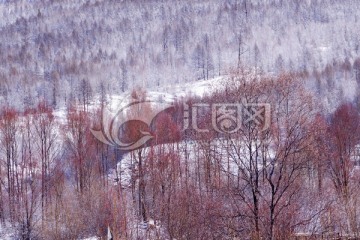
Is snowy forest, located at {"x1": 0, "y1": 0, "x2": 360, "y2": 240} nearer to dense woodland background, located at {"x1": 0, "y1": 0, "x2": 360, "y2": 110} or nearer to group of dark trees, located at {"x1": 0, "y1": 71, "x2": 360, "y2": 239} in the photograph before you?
group of dark trees, located at {"x1": 0, "y1": 71, "x2": 360, "y2": 239}

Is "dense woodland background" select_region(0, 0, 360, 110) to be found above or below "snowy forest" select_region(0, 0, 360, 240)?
above

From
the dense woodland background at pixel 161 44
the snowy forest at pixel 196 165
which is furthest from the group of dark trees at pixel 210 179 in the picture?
the dense woodland background at pixel 161 44

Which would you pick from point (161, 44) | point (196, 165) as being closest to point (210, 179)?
point (196, 165)

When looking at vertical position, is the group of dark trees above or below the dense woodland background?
below

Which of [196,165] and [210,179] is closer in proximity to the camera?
[210,179]

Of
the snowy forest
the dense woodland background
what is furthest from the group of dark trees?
the dense woodland background

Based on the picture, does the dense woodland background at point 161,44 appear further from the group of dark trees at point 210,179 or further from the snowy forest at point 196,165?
the group of dark trees at point 210,179

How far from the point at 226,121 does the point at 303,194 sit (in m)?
4.54

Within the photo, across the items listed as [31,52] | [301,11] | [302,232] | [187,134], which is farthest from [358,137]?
[301,11]

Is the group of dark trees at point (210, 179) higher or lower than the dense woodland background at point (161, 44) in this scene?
lower

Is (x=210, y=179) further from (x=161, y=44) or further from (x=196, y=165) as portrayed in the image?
(x=161, y=44)

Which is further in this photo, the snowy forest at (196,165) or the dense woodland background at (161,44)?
the dense woodland background at (161,44)

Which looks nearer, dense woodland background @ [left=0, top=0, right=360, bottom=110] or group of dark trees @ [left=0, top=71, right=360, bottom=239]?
group of dark trees @ [left=0, top=71, right=360, bottom=239]

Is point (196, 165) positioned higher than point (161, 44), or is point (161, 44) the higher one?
point (161, 44)
